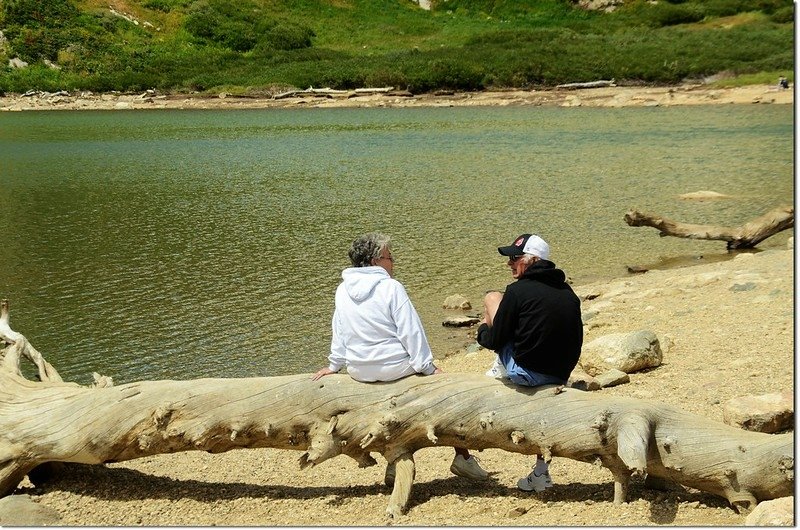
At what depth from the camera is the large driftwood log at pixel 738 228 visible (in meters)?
20.5

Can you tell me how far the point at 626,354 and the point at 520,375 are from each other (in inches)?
159

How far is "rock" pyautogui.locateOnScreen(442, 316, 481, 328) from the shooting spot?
50.3 feet

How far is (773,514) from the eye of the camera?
605cm

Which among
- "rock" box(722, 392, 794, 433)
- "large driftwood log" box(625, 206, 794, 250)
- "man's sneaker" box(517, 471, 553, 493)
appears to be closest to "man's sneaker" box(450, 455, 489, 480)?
"man's sneaker" box(517, 471, 553, 493)

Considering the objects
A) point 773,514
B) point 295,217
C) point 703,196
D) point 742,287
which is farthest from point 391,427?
point 703,196

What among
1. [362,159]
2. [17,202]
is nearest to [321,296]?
[17,202]

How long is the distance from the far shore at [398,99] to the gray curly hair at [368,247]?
6121cm

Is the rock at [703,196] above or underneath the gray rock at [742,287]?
underneath

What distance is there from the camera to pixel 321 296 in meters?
17.2

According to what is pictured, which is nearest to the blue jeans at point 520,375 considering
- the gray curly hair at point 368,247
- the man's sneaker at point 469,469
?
the man's sneaker at point 469,469

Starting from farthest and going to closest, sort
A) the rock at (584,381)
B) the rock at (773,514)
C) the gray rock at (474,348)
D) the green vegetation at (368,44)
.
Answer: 1. the green vegetation at (368,44)
2. the gray rock at (474,348)
3. the rock at (584,381)
4. the rock at (773,514)

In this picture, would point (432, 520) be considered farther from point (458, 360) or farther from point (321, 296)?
point (321, 296)

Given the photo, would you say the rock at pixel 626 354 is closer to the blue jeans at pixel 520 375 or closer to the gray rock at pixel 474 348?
the gray rock at pixel 474 348

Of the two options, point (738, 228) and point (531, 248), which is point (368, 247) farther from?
point (738, 228)
